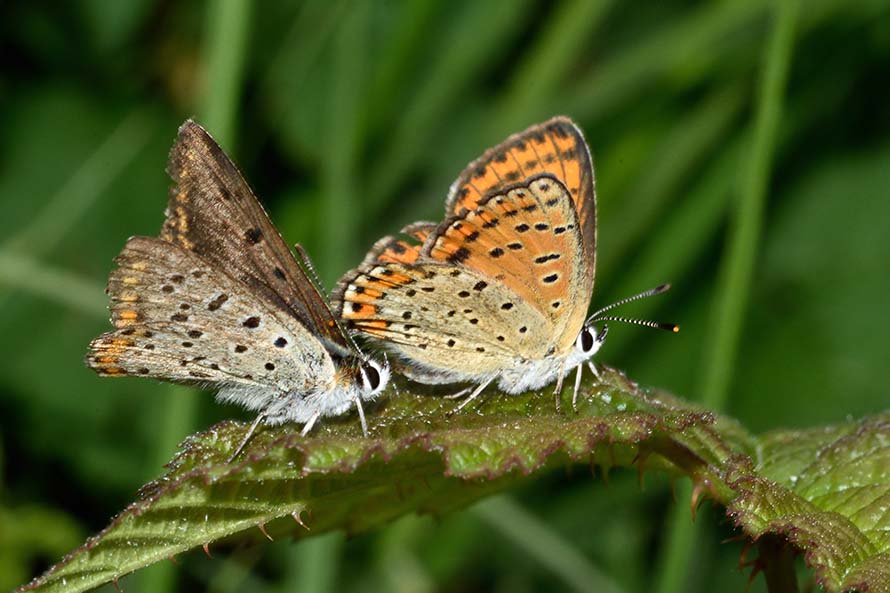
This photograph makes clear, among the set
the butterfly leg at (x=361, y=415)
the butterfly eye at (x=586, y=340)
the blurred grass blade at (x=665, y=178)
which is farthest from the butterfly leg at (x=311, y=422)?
the blurred grass blade at (x=665, y=178)

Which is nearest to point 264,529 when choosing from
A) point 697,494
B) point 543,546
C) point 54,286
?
point 697,494

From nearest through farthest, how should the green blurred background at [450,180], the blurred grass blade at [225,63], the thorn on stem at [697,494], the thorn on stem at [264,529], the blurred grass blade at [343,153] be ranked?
the thorn on stem at [264,529]
the thorn on stem at [697,494]
the blurred grass blade at [225,63]
the blurred grass blade at [343,153]
the green blurred background at [450,180]

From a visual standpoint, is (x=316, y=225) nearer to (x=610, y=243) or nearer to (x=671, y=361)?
A: (x=610, y=243)

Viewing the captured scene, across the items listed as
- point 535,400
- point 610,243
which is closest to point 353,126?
point 610,243

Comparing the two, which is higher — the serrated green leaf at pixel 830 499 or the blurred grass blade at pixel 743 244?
the blurred grass blade at pixel 743 244

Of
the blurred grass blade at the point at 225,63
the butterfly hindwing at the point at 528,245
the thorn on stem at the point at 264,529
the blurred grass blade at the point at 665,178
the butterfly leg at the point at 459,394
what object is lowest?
the thorn on stem at the point at 264,529

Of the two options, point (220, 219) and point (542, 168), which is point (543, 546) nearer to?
point (542, 168)

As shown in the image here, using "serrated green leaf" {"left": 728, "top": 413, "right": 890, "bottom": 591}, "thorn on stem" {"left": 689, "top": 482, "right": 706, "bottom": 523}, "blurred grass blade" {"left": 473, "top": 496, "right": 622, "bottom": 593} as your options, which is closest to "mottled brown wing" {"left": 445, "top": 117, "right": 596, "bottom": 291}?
"serrated green leaf" {"left": 728, "top": 413, "right": 890, "bottom": 591}

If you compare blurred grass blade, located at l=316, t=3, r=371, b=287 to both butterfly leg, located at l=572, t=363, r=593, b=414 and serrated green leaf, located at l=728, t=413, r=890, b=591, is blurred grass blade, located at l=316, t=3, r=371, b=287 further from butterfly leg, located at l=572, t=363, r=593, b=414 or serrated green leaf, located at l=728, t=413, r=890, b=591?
serrated green leaf, located at l=728, t=413, r=890, b=591

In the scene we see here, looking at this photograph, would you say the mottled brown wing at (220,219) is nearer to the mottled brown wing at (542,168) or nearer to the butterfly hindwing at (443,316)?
the butterfly hindwing at (443,316)
